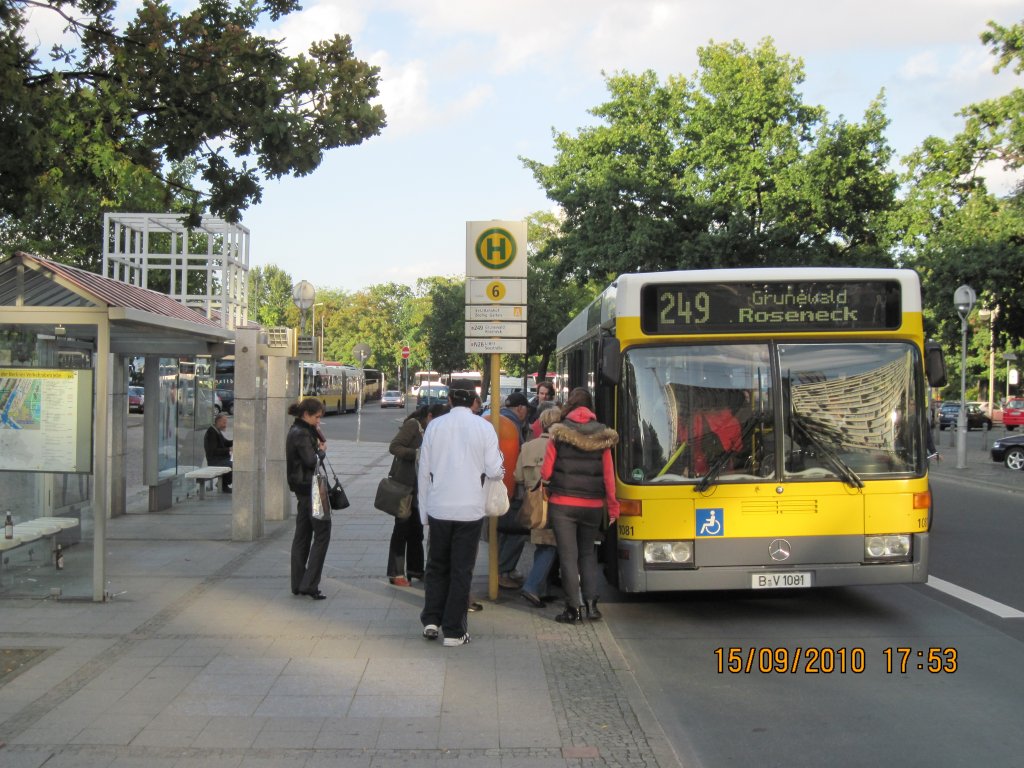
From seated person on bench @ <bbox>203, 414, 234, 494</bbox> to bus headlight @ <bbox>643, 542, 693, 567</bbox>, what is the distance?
11670 mm

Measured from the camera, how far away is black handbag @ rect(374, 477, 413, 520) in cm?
939

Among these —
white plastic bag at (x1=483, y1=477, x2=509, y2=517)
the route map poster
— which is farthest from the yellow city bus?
the route map poster

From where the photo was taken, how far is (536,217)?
8444 cm

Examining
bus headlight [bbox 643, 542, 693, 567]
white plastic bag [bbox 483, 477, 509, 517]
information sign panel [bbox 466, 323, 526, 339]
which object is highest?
information sign panel [bbox 466, 323, 526, 339]

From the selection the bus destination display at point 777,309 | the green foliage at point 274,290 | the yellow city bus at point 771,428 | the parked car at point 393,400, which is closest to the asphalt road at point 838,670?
the yellow city bus at point 771,428

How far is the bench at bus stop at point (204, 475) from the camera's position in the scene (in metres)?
16.6

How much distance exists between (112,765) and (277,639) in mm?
2613

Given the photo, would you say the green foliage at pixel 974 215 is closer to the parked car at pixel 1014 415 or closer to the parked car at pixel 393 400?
the parked car at pixel 1014 415

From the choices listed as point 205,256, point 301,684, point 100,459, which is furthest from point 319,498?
point 205,256

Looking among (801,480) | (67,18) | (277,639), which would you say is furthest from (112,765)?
(67,18)

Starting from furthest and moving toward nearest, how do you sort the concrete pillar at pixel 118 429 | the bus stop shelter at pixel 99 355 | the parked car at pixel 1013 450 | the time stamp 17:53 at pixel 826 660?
the parked car at pixel 1013 450 → the concrete pillar at pixel 118 429 → the bus stop shelter at pixel 99 355 → the time stamp 17:53 at pixel 826 660

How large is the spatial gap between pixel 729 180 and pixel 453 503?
31174 mm

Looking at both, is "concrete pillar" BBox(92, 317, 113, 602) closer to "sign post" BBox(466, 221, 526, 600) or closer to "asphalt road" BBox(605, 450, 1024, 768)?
"sign post" BBox(466, 221, 526, 600)

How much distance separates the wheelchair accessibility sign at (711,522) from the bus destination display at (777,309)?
55.4 inches
